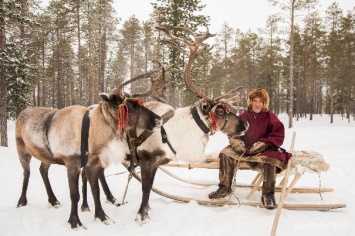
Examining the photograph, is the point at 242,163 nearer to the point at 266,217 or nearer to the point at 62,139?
the point at 266,217

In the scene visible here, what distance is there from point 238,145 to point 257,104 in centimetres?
77

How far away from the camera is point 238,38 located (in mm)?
36312

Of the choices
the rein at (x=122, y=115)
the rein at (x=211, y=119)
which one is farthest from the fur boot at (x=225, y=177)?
the rein at (x=122, y=115)

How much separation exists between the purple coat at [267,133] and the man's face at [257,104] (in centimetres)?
8

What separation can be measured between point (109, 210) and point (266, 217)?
7.80ft

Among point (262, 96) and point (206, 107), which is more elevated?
point (262, 96)

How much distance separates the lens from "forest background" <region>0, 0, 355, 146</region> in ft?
59.8

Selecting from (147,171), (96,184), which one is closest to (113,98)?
(147,171)

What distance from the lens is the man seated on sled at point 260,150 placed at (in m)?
3.95

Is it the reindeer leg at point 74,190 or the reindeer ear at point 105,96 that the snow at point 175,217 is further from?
the reindeer ear at point 105,96

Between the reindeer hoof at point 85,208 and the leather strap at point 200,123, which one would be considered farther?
the reindeer hoof at point 85,208

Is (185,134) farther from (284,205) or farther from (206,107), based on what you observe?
(284,205)

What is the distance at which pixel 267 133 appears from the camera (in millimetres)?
4320

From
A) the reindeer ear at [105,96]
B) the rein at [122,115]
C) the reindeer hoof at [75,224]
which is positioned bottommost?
the reindeer hoof at [75,224]
